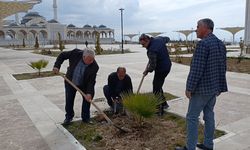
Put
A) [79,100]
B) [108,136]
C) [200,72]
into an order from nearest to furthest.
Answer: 1. [200,72]
2. [108,136]
3. [79,100]

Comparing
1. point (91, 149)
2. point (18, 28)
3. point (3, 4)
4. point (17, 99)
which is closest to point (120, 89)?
point (91, 149)

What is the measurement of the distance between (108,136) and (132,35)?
9901 centimetres

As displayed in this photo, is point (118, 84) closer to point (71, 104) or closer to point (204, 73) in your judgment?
point (71, 104)

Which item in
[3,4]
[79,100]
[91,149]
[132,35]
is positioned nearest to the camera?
[91,149]

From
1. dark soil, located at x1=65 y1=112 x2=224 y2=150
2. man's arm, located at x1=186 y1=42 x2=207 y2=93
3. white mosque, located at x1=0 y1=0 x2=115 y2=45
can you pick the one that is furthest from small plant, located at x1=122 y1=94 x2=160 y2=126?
white mosque, located at x1=0 y1=0 x2=115 y2=45

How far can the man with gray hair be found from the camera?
362 centimetres

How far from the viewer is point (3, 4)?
33156 mm

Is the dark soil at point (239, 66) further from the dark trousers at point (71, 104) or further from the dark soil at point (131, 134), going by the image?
the dark trousers at point (71, 104)

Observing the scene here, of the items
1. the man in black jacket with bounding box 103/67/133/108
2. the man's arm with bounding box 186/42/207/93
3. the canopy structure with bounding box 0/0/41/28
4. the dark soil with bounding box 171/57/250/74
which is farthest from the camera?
the canopy structure with bounding box 0/0/41/28

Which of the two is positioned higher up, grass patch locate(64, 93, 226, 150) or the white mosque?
the white mosque

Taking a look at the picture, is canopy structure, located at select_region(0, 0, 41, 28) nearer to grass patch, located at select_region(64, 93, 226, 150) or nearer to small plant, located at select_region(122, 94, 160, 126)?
grass patch, located at select_region(64, 93, 226, 150)

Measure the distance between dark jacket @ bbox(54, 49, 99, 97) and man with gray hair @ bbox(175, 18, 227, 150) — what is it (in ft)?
6.68

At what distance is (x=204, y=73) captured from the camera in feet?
12.1

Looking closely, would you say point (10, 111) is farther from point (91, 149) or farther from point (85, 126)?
point (91, 149)
